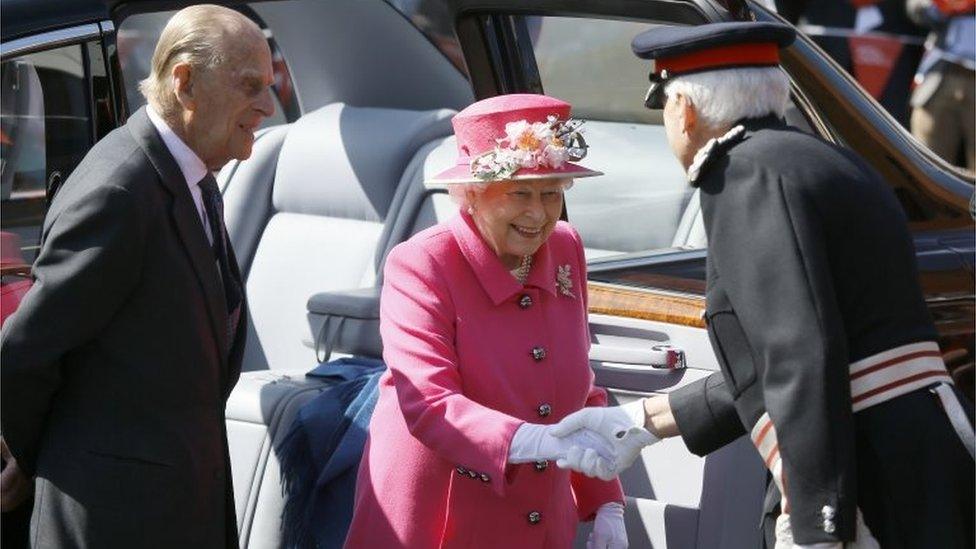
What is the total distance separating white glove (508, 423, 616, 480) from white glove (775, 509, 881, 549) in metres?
0.33

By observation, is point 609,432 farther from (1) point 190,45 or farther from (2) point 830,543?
(1) point 190,45

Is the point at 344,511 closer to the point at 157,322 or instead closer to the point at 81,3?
the point at 157,322

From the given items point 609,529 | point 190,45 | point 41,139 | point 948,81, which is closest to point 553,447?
point 609,529

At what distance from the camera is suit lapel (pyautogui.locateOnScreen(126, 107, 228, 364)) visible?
315 cm

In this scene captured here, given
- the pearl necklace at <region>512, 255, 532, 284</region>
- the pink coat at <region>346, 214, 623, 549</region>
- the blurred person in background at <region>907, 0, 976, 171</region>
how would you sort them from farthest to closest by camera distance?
the blurred person in background at <region>907, 0, 976, 171</region> → the pearl necklace at <region>512, 255, 532, 284</region> → the pink coat at <region>346, 214, 623, 549</region>

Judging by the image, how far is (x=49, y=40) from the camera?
3.73m

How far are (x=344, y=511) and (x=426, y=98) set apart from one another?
1765mm

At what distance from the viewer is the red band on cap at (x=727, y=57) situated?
305 centimetres

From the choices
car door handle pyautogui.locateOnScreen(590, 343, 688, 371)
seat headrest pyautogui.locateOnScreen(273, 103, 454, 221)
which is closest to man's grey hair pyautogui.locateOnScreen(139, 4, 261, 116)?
car door handle pyautogui.locateOnScreen(590, 343, 688, 371)

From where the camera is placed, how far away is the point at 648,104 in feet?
10.7

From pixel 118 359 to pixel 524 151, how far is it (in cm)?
84

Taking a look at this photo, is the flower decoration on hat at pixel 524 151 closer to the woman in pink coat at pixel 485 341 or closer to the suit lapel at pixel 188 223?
the woman in pink coat at pixel 485 341

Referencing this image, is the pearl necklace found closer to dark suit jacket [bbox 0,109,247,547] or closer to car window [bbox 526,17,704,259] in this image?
dark suit jacket [bbox 0,109,247,547]

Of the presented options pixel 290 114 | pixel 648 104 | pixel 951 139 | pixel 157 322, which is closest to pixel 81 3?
pixel 157 322
